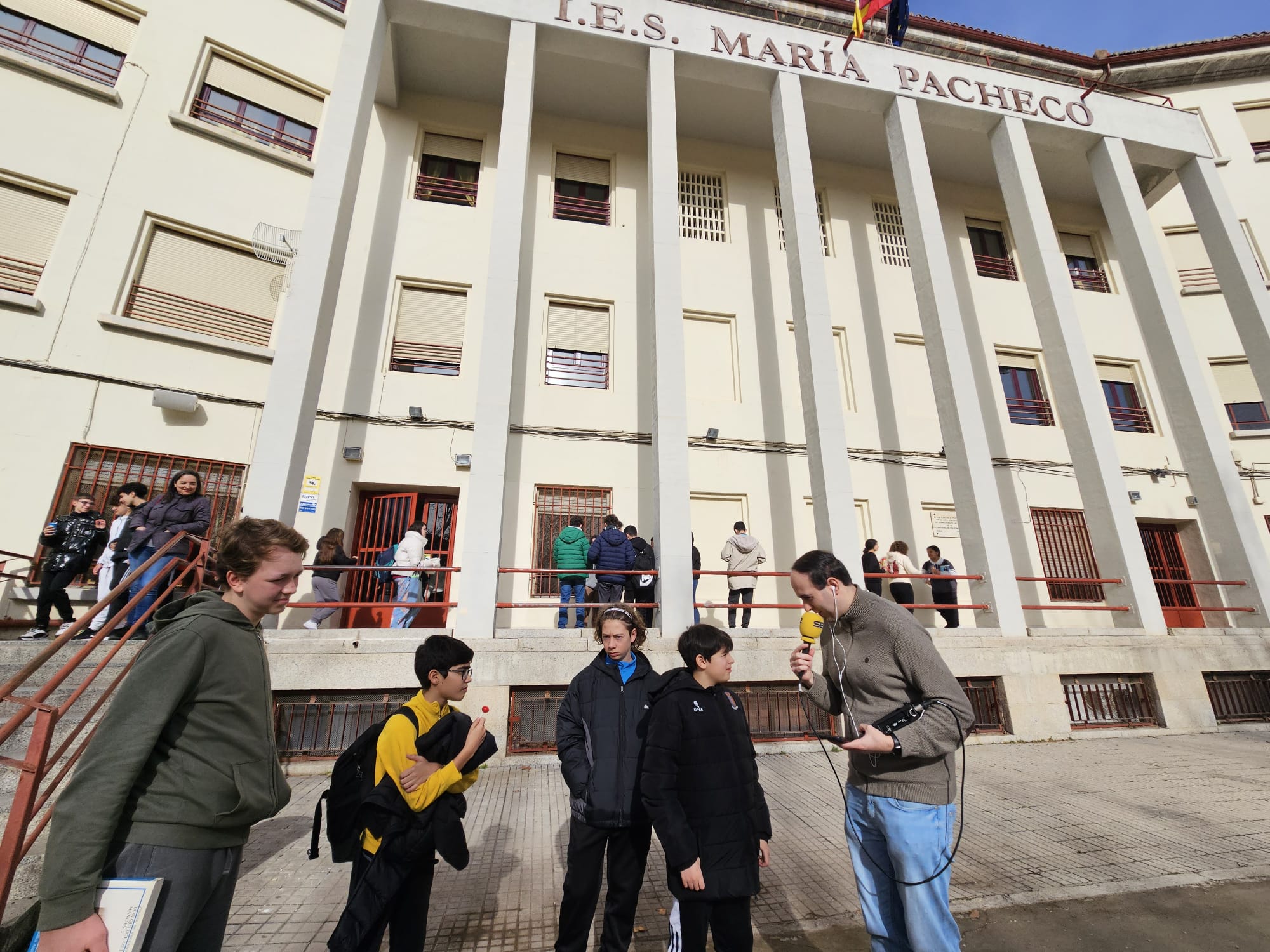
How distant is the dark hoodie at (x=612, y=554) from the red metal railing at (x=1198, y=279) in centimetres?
1527

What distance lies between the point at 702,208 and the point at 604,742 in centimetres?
1139

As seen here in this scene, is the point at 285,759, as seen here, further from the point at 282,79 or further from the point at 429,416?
the point at 282,79

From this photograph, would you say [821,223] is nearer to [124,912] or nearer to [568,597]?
[568,597]

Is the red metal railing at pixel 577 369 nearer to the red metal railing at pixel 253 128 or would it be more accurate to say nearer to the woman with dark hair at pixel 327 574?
the woman with dark hair at pixel 327 574

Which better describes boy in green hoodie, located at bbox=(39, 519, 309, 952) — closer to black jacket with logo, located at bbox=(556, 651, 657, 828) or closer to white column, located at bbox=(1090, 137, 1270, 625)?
black jacket with logo, located at bbox=(556, 651, 657, 828)

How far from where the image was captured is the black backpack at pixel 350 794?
2.03 metres

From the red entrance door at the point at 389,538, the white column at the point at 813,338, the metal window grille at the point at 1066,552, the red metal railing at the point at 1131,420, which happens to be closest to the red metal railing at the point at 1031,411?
the red metal railing at the point at 1131,420

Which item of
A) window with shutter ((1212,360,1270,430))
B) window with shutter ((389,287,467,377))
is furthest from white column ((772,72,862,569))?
window with shutter ((1212,360,1270,430))

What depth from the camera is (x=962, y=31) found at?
467 inches

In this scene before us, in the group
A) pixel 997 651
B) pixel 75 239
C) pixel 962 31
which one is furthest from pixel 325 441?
pixel 962 31

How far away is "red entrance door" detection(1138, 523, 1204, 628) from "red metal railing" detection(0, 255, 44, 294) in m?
19.7

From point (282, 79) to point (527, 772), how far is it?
39.5 feet

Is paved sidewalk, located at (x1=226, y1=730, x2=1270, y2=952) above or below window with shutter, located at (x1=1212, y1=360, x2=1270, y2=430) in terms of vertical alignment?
below

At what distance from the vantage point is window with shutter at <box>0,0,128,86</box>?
809 cm
